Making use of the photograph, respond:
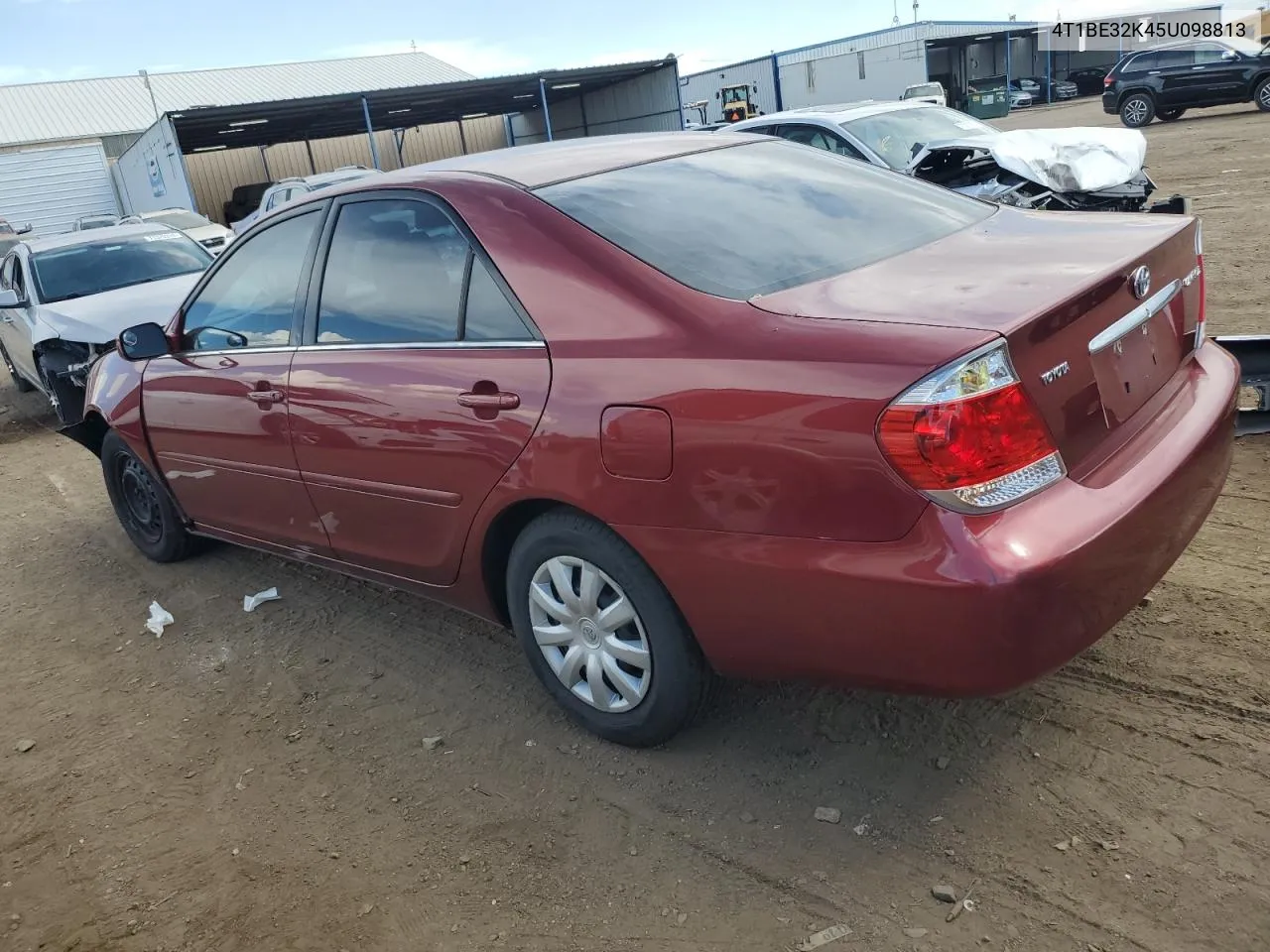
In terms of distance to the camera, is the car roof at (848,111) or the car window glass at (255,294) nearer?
the car window glass at (255,294)

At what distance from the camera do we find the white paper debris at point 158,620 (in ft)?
14.6

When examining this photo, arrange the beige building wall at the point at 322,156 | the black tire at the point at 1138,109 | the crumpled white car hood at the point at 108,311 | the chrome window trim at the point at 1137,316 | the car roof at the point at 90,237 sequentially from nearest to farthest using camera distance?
the chrome window trim at the point at 1137,316, the crumpled white car hood at the point at 108,311, the car roof at the point at 90,237, the black tire at the point at 1138,109, the beige building wall at the point at 322,156

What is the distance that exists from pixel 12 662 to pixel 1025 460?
4171 millimetres

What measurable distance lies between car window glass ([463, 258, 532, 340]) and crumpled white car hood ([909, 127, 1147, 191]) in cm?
537

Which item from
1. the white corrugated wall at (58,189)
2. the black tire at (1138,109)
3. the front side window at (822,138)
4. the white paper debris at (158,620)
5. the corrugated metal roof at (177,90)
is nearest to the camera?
the white paper debris at (158,620)

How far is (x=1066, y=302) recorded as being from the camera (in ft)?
7.75

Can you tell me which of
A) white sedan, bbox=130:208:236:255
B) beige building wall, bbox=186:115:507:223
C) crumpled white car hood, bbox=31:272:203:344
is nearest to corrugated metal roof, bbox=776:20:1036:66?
beige building wall, bbox=186:115:507:223

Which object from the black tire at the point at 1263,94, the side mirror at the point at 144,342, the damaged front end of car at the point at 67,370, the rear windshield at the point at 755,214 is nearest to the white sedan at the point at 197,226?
the damaged front end of car at the point at 67,370

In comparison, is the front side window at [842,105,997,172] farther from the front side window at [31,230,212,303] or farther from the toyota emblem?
the toyota emblem

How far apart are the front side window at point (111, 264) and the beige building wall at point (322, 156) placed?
27.0m

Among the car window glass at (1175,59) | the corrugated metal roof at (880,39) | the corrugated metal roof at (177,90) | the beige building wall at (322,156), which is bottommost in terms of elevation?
the car window glass at (1175,59)

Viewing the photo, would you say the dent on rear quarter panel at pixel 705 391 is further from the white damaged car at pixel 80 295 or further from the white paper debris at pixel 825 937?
the white damaged car at pixel 80 295

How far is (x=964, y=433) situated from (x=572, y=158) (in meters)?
1.78

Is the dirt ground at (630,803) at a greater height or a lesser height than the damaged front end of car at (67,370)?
lesser
